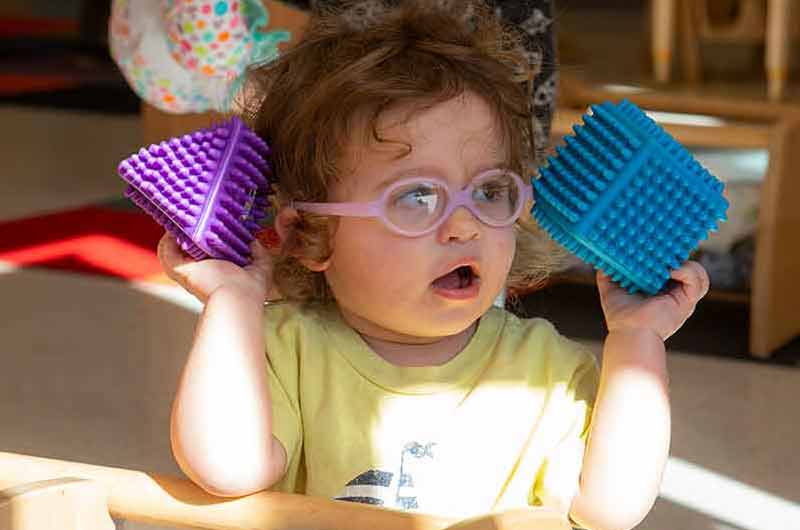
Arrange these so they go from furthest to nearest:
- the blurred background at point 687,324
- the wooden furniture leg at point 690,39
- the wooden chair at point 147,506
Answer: the wooden furniture leg at point 690,39 → the blurred background at point 687,324 → the wooden chair at point 147,506

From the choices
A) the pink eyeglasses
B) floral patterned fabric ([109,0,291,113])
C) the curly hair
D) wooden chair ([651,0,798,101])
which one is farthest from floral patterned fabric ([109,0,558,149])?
wooden chair ([651,0,798,101])

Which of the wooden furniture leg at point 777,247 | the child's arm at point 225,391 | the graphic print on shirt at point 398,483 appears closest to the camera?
the child's arm at point 225,391

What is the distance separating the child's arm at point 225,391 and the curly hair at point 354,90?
0.09m

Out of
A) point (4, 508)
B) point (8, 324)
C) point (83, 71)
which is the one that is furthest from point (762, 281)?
point (83, 71)

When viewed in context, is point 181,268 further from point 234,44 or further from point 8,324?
point 8,324

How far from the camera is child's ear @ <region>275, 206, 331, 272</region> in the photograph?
110cm

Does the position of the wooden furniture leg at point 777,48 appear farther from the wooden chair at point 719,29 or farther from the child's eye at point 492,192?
the child's eye at point 492,192

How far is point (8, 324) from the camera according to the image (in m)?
2.46

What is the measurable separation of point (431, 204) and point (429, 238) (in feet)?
0.08

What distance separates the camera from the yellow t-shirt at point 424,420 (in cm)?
106

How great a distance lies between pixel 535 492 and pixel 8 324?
160 cm

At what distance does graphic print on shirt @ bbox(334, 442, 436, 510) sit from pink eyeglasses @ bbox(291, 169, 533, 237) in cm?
17

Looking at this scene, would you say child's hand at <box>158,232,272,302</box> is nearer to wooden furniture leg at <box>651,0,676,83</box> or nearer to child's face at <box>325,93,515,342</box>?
child's face at <box>325,93,515,342</box>

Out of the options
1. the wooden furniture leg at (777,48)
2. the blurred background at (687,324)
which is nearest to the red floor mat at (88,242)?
the blurred background at (687,324)
